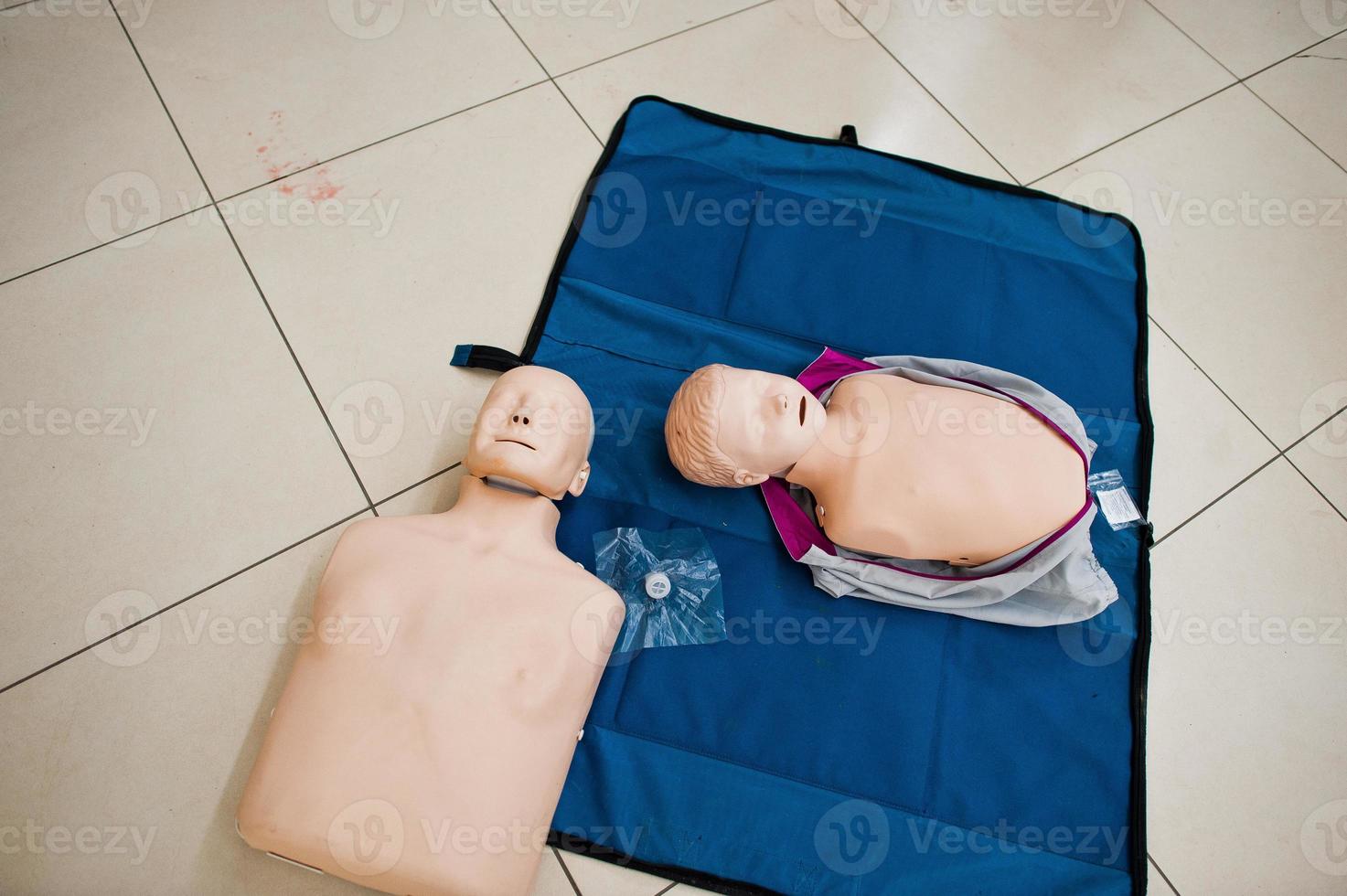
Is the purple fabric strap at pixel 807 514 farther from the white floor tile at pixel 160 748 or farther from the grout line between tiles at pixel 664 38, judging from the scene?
the grout line between tiles at pixel 664 38

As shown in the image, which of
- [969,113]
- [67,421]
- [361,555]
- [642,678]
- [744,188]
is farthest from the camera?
[969,113]

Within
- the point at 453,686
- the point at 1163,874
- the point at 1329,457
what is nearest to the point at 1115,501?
the point at 1329,457

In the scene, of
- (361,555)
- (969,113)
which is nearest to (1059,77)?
(969,113)

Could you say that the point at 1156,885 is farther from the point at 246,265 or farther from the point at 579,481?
the point at 246,265

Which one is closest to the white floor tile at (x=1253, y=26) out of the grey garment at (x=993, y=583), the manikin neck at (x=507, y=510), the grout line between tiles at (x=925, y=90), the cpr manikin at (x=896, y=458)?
the grout line between tiles at (x=925, y=90)

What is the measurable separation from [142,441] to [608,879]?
1.36 m

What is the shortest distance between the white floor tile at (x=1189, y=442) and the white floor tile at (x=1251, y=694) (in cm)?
4

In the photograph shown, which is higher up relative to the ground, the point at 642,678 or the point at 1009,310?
the point at 1009,310

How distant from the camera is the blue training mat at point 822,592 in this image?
147 cm

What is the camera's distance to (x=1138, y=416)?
6.10 feet

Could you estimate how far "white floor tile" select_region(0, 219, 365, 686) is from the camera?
63.1 inches

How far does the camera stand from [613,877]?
1.45 meters

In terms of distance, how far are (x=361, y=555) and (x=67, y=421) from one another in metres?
0.90

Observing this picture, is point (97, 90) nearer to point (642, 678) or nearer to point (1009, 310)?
point (642, 678)
